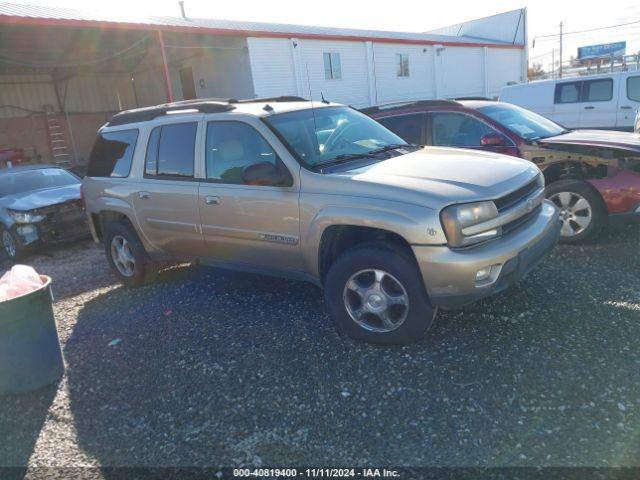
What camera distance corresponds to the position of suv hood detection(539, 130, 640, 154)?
534 cm

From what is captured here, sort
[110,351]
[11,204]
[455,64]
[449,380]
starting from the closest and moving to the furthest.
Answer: [449,380], [110,351], [11,204], [455,64]

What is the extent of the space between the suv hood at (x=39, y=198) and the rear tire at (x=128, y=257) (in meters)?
2.79

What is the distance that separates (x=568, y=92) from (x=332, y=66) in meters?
11.1

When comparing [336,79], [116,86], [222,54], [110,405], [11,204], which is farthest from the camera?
[116,86]

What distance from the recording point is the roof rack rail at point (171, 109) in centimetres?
457

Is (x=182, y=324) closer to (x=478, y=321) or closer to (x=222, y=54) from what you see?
(x=478, y=321)

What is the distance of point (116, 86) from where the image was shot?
24.0 meters

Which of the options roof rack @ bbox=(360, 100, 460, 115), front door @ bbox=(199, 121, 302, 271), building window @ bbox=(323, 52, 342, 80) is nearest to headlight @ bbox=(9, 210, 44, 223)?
front door @ bbox=(199, 121, 302, 271)

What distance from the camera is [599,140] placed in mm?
5617

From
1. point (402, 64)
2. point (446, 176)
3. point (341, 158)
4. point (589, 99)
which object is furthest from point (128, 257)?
point (402, 64)

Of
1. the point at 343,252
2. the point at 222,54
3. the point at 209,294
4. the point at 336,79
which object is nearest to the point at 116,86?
the point at 222,54

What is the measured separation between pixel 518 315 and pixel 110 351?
341 cm

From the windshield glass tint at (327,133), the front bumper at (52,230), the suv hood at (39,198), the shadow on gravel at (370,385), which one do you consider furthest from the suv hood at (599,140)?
the suv hood at (39,198)

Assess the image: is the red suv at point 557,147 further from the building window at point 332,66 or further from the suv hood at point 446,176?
the building window at point 332,66
